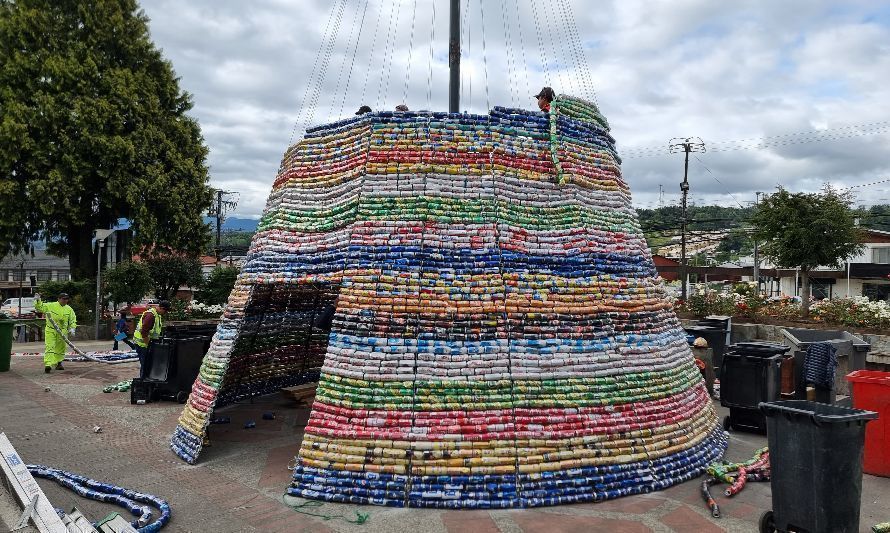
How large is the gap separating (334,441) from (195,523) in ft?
4.66

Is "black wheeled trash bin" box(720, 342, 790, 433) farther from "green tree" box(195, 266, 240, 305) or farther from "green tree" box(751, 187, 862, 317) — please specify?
"green tree" box(195, 266, 240, 305)

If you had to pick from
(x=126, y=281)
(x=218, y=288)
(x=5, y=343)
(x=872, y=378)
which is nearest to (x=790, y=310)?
(x=872, y=378)

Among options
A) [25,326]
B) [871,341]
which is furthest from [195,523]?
[25,326]

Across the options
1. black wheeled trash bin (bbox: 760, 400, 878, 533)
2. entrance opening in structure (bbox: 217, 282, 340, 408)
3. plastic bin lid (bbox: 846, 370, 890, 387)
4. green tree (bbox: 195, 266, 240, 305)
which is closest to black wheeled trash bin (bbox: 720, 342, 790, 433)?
plastic bin lid (bbox: 846, 370, 890, 387)

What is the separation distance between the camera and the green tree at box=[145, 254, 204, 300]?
24812 millimetres

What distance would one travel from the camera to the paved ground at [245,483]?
5590 mm

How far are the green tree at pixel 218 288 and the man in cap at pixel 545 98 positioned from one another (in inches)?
A: 797

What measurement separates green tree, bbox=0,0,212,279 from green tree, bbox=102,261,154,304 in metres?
1.69

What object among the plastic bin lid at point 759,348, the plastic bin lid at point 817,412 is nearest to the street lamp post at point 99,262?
the plastic bin lid at point 759,348

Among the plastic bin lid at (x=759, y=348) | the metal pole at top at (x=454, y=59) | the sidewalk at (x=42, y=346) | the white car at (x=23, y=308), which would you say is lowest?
the sidewalk at (x=42, y=346)

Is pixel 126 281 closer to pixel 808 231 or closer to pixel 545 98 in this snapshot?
pixel 545 98

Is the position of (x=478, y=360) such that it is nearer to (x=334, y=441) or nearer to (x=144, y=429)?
(x=334, y=441)

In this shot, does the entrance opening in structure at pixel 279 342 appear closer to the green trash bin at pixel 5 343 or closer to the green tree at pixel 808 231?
the green trash bin at pixel 5 343

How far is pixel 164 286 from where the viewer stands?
83.3 ft
